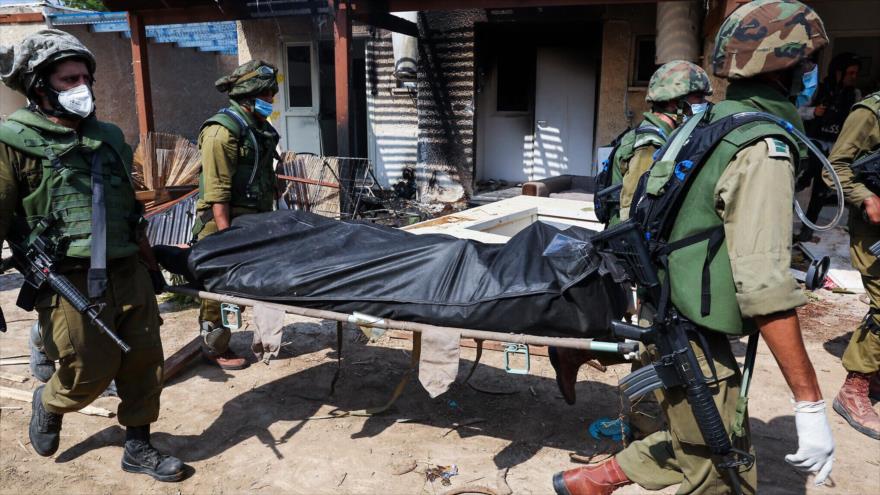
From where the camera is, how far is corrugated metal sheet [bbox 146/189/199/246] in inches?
249

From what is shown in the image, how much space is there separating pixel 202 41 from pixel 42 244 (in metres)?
11.2

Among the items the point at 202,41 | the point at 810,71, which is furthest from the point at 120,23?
the point at 810,71

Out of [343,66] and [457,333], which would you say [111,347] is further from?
[343,66]

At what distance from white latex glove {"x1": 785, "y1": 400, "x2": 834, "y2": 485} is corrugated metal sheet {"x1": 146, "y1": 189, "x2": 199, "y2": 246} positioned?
5.83m

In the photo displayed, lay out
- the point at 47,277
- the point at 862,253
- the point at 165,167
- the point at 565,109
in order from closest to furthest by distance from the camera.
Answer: the point at 47,277, the point at 862,253, the point at 165,167, the point at 565,109

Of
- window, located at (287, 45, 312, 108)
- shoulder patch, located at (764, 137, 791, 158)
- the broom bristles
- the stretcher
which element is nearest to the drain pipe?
the stretcher

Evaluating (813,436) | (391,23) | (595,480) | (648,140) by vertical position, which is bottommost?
(595,480)

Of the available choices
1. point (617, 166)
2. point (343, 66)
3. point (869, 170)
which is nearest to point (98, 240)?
point (617, 166)

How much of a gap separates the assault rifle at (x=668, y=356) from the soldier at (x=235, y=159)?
8.14 feet

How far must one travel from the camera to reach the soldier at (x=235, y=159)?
145 inches

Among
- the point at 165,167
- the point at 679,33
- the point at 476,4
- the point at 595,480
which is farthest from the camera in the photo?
the point at 165,167

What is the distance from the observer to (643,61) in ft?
26.9

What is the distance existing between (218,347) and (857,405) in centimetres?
388

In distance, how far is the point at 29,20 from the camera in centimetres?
1253
